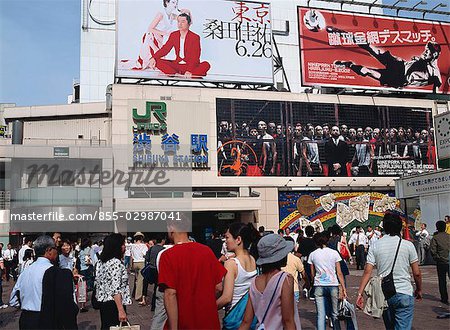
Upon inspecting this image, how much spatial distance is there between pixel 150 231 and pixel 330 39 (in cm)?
1866

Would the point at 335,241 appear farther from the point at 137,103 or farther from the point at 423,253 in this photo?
the point at 137,103

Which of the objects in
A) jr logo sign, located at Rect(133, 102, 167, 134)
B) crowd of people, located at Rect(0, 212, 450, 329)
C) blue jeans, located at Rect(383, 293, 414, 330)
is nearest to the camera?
crowd of people, located at Rect(0, 212, 450, 329)

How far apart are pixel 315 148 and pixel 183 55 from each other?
1118 centimetres

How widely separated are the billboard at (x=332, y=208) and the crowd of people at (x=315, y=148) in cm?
156

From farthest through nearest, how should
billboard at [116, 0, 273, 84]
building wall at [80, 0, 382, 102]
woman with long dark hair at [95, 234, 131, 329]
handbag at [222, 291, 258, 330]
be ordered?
building wall at [80, 0, 382, 102] < billboard at [116, 0, 273, 84] < woman with long dark hair at [95, 234, 131, 329] < handbag at [222, 291, 258, 330]

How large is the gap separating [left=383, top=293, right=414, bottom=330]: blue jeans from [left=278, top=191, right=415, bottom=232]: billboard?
90.8ft

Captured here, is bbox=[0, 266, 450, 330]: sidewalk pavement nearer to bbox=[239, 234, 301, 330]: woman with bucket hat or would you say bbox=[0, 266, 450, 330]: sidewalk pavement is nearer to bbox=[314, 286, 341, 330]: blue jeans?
bbox=[314, 286, 341, 330]: blue jeans

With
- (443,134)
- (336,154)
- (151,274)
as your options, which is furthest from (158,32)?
(151,274)

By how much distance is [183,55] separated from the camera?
33.0 metres

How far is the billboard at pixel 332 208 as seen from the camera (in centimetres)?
3369

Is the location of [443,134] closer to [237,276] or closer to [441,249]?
[441,249]

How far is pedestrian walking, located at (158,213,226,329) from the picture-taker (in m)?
4.02

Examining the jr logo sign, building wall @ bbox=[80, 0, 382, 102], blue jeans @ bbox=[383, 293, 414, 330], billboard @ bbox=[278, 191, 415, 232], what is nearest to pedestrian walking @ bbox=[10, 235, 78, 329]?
blue jeans @ bbox=[383, 293, 414, 330]

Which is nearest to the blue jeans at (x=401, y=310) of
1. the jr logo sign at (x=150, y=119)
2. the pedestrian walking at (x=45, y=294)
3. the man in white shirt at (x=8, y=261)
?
the pedestrian walking at (x=45, y=294)
